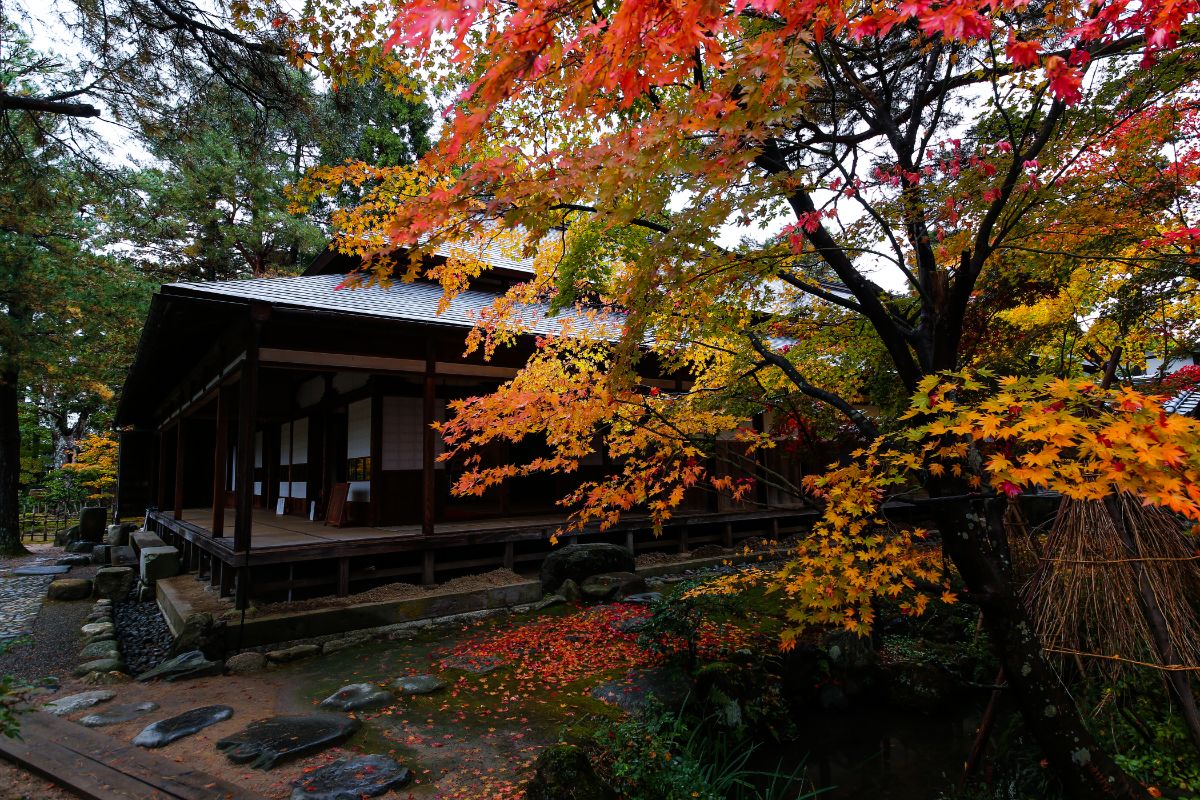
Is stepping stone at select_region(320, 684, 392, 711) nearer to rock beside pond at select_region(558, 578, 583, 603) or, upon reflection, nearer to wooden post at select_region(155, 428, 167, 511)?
rock beside pond at select_region(558, 578, 583, 603)

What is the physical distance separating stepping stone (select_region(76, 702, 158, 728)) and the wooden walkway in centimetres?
21

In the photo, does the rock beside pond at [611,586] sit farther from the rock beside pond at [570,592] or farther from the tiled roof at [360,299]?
the tiled roof at [360,299]

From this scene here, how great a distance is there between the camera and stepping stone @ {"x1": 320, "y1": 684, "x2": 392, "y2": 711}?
5.15 metres

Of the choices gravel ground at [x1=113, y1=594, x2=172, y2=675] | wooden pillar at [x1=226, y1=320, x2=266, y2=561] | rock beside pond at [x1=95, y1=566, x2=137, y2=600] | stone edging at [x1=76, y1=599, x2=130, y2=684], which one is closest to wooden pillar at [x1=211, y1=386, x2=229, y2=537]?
wooden pillar at [x1=226, y1=320, x2=266, y2=561]

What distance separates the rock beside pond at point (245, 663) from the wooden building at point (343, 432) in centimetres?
73

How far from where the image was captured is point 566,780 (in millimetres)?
3359

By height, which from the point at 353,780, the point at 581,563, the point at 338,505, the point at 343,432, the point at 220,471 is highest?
the point at 343,432

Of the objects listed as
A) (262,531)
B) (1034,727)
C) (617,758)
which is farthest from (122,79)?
(1034,727)

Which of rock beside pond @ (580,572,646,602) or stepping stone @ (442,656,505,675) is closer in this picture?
stepping stone @ (442,656,505,675)

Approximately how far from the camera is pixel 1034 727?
3.43 meters

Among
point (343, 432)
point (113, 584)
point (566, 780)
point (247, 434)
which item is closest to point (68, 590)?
point (113, 584)

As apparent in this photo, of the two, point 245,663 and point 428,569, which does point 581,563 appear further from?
point 245,663

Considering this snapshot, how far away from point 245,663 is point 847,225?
7.16 meters

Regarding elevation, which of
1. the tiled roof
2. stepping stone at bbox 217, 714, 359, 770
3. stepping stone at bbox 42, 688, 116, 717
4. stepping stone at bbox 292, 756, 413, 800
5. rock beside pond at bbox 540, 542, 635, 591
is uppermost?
the tiled roof
